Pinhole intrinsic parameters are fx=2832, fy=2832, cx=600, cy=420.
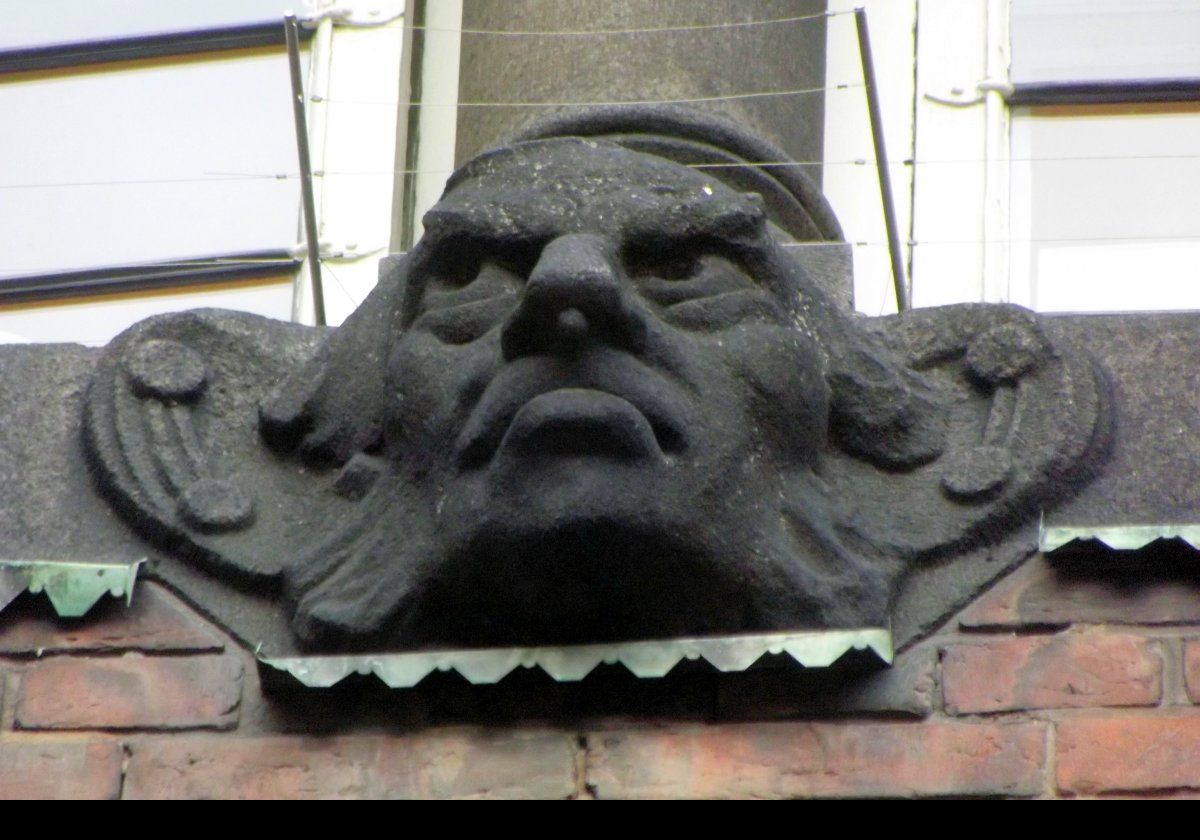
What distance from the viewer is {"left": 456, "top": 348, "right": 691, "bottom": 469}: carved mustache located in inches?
117

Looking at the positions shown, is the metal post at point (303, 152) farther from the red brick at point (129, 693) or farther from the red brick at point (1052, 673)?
the red brick at point (1052, 673)

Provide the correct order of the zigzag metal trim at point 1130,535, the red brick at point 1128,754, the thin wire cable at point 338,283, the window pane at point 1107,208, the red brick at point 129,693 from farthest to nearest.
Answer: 1. the thin wire cable at point 338,283
2. the window pane at point 1107,208
3. the red brick at point 129,693
4. the zigzag metal trim at point 1130,535
5. the red brick at point 1128,754

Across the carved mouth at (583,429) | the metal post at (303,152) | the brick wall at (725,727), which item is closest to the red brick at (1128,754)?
the brick wall at (725,727)

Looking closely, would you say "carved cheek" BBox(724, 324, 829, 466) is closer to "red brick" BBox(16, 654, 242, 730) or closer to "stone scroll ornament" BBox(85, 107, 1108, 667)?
"stone scroll ornament" BBox(85, 107, 1108, 667)

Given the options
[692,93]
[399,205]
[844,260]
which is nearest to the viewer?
[844,260]

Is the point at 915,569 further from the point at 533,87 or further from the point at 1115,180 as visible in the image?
the point at 1115,180

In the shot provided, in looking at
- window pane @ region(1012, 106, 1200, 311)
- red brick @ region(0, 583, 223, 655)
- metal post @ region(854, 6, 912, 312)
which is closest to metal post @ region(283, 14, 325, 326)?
red brick @ region(0, 583, 223, 655)

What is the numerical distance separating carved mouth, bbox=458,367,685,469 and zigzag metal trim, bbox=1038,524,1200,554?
0.44 metres

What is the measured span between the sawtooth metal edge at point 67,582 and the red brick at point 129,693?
0.21ft

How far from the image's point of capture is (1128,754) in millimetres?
2936

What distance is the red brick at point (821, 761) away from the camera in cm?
294
